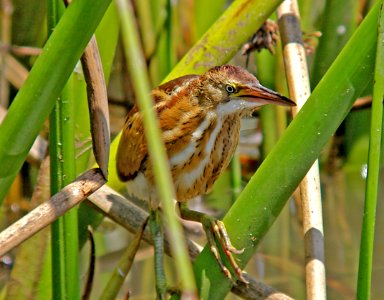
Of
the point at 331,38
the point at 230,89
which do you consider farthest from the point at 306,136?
the point at 331,38

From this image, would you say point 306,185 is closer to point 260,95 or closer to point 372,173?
point 260,95

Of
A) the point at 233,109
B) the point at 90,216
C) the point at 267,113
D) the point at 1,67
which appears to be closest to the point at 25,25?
the point at 1,67

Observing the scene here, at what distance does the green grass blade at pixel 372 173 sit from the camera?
3.89ft

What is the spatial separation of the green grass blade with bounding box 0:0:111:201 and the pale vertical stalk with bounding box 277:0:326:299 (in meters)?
0.59

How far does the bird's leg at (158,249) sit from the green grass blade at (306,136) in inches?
19.4

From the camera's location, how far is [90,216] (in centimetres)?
195

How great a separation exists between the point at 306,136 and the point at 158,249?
69cm

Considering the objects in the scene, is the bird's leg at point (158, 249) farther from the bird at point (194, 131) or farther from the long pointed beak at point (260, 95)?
the long pointed beak at point (260, 95)

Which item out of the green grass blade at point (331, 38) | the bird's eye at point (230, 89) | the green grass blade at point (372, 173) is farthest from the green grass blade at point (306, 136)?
the green grass blade at point (331, 38)

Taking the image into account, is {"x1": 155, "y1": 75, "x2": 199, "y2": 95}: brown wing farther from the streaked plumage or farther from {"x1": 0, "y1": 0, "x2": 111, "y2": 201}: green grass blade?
{"x1": 0, "y1": 0, "x2": 111, "y2": 201}: green grass blade

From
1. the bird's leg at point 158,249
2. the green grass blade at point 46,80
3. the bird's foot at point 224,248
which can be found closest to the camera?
the green grass blade at point 46,80

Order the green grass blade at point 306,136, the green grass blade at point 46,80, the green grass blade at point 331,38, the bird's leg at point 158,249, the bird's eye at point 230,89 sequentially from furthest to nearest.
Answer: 1. the green grass blade at point 331,38
2. the bird's leg at point 158,249
3. the bird's eye at point 230,89
4. the green grass blade at point 306,136
5. the green grass blade at point 46,80

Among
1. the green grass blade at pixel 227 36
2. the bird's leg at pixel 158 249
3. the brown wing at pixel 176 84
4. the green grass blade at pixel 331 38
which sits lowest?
the bird's leg at pixel 158 249

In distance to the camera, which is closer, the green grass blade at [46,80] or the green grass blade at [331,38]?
the green grass blade at [46,80]
